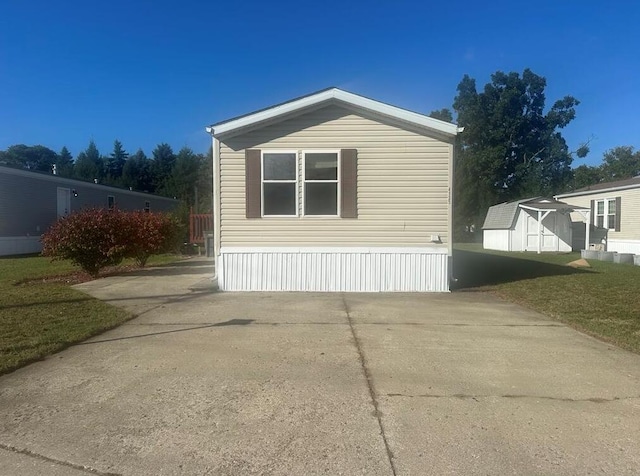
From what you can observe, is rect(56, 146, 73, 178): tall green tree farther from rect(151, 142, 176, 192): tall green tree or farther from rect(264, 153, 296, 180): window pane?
rect(264, 153, 296, 180): window pane

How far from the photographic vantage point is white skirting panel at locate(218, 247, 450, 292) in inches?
364

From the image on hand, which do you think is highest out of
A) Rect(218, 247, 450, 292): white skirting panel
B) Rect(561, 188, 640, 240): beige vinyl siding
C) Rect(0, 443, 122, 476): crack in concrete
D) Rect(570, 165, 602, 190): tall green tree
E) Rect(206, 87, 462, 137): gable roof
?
Rect(570, 165, 602, 190): tall green tree

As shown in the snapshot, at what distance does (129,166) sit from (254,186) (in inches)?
2357

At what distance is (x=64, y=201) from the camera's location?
903 inches

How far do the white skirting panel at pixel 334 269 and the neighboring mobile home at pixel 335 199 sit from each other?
0.02 metres

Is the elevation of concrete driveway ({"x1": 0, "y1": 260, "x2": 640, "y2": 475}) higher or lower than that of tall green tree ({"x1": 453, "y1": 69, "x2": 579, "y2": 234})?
lower

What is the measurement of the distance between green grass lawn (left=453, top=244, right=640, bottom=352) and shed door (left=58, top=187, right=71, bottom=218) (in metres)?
19.5

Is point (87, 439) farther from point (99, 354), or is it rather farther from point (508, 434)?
point (508, 434)

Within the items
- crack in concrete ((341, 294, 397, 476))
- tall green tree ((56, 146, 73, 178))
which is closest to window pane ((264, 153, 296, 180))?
crack in concrete ((341, 294, 397, 476))

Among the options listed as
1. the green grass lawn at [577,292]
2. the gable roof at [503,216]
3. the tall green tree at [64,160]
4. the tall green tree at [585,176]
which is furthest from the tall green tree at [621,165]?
the tall green tree at [64,160]

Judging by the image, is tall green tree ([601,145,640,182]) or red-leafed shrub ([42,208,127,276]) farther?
tall green tree ([601,145,640,182])

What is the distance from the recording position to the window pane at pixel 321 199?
9.23 m

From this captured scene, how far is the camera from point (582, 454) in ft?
9.55

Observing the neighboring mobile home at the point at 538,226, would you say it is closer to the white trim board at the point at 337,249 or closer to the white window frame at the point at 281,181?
the white trim board at the point at 337,249
